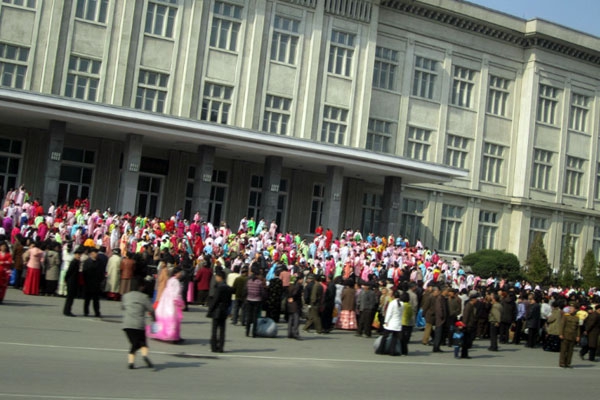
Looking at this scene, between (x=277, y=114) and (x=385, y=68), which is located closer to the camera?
(x=277, y=114)

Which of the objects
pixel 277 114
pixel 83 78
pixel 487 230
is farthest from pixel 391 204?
pixel 83 78

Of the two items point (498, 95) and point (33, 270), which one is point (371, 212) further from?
point (33, 270)

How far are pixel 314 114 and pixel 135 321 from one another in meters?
29.7

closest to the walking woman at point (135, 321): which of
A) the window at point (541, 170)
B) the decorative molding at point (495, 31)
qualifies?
the decorative molding at point (495, 31)

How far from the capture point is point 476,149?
4828 centimetres

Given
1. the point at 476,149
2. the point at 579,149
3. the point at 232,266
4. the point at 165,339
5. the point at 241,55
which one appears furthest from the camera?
the point at 579,149

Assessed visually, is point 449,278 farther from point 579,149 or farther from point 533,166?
point 579,149

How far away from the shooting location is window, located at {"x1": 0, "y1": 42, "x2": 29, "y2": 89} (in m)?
33.0

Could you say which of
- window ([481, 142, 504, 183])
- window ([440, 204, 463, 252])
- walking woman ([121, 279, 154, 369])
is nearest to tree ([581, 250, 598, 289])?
window ([481, 142, 504, 183])

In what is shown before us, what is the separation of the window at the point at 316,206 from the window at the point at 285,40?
24.8 feet

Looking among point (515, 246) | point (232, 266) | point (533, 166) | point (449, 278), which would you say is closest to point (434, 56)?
point (533, 166)

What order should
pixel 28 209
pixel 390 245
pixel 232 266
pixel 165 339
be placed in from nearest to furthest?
pixel 165 339 → pixel 232 266 → pixel 28 209 → pixel 390 245

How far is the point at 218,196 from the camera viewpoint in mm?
39094

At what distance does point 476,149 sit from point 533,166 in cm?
513
